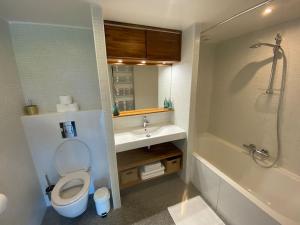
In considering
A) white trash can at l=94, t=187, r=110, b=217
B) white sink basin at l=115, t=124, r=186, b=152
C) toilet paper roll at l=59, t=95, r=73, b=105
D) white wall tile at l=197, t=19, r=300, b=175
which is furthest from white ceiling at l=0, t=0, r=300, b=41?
white trash can at l=94, t=187, r=110, b=217

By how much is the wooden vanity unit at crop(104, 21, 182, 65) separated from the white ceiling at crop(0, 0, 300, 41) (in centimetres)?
8

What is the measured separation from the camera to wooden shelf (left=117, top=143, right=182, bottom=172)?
1770 mm

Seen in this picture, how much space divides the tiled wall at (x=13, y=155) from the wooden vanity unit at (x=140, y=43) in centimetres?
97

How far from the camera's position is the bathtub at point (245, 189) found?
48.4 inches

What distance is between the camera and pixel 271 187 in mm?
1735

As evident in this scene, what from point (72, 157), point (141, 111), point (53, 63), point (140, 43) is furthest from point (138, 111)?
point (53, 63)

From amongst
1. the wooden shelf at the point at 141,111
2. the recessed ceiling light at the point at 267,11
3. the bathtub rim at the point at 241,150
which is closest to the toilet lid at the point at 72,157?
the wooden shelf at the point at 141,111

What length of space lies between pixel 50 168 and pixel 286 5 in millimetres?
2998

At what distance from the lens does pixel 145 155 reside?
1.92m

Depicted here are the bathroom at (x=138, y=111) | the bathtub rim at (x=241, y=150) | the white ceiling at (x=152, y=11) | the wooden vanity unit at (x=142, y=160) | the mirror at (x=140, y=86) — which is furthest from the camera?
the mirror at (x=140, y=86)

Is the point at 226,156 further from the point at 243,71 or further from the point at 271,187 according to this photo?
the point at 243,71

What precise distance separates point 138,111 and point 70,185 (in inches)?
50.6

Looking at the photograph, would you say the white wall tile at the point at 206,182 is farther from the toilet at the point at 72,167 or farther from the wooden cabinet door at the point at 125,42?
the wooden cabinet door at the point at 125,42

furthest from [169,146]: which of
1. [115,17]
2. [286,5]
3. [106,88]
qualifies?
[286,5]
